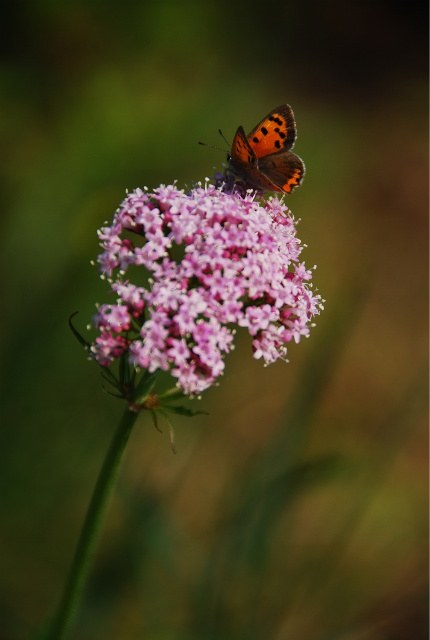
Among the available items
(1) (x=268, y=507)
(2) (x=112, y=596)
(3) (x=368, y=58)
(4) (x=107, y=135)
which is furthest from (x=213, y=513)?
(3) (x=368, y=58)

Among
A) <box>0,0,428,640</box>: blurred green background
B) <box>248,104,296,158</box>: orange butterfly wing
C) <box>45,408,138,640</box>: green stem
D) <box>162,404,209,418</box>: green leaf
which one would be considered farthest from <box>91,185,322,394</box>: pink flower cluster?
<box>0,0,428,640</box>: blurred green background

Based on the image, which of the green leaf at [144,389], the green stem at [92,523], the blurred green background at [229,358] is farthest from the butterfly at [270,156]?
the green stem at [92,523]

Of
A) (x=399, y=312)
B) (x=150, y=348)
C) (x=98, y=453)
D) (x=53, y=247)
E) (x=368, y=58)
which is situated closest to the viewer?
(x=150, y=348)

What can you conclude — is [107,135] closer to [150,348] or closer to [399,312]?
[399,312]

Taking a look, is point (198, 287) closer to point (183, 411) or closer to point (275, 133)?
point (183, 411)

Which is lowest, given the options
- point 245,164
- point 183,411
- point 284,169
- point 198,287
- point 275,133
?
point 183,411

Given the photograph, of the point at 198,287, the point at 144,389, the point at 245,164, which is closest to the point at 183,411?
the point at 144,389

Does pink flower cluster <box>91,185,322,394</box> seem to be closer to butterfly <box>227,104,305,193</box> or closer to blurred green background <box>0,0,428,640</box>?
butterfly <box>227,104,305,193</box>

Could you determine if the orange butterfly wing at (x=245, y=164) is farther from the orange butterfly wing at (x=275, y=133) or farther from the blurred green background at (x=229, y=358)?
the blurred green background at (x=229, y=358)
